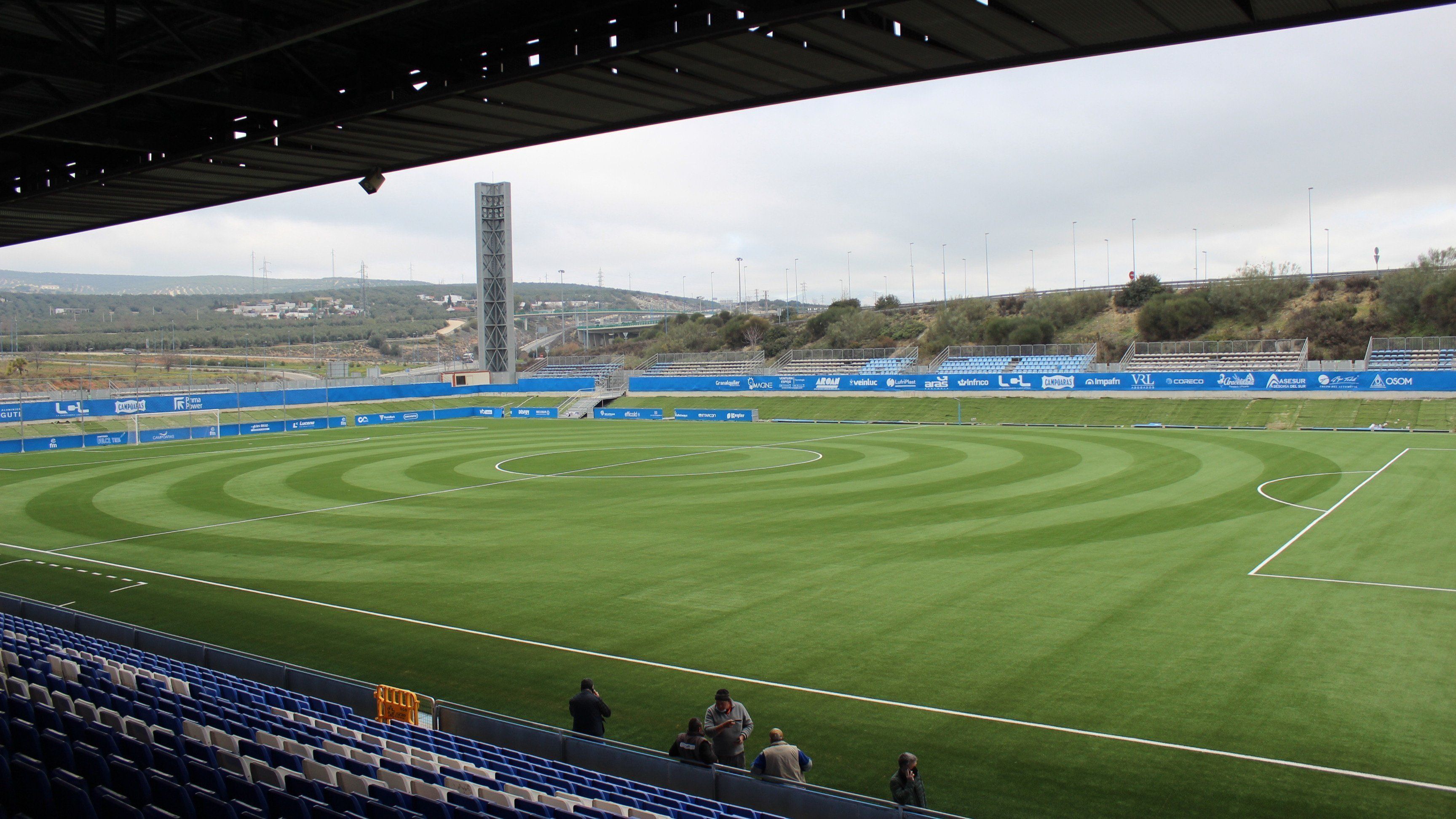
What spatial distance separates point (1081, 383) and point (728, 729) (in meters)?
59.3

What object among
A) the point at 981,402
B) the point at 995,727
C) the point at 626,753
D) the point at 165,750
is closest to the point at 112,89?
the point at 165,750

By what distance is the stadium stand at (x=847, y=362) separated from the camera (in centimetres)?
7912

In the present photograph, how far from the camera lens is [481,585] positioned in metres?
19.2

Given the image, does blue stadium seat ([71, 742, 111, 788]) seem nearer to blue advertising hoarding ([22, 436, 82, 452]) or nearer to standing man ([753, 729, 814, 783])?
standing man ([753, 729, 814, 783])

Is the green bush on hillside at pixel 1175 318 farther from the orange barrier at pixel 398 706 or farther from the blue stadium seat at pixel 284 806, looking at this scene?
the blue stadium seat at pixel 284 806

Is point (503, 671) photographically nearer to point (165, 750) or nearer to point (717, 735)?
point (717, 735)

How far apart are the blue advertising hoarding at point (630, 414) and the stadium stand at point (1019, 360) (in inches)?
946

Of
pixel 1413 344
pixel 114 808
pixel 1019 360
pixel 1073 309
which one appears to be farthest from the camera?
pixel 1073 309

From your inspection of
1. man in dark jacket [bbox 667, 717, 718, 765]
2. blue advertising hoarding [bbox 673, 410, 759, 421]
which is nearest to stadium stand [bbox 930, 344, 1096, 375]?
blue advertising hoarding [bbox 673, 410, 759, 421]

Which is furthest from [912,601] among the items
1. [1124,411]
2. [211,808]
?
[1124,411]

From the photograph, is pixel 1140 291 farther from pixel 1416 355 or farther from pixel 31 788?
pixel 31 788

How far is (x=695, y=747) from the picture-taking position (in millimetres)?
8930

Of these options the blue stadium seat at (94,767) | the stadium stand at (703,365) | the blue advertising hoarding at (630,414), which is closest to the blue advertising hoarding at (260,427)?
the blue advertising hoarding at (630,414)

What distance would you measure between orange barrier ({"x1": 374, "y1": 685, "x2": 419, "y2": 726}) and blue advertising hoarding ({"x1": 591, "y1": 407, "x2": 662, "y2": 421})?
6048 cm
